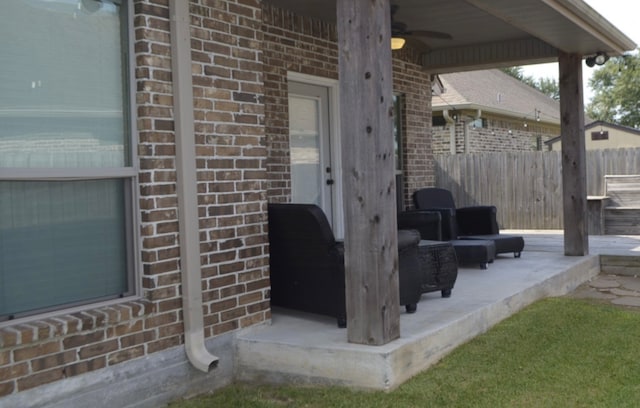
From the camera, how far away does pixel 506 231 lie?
1334cm

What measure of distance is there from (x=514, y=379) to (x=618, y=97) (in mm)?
38732

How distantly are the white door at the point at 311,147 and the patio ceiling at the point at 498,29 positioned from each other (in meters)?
0.83

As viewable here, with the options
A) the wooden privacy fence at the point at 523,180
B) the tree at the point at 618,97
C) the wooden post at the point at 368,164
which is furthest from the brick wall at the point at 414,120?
the tree at the point at 618,97

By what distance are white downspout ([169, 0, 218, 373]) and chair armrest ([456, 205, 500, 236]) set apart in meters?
5.12

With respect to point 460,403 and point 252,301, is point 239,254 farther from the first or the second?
point 460,403

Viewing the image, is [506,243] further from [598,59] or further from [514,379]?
[514,379]

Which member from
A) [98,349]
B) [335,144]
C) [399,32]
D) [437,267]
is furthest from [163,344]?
[399,32]

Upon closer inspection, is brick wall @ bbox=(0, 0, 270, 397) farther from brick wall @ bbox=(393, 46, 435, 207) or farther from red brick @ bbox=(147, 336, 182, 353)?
brick wall @ bbox=(393, 46, 435, 207)

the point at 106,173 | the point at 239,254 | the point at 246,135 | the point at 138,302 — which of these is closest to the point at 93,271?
the point at 138,302

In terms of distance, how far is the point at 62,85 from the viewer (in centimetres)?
344

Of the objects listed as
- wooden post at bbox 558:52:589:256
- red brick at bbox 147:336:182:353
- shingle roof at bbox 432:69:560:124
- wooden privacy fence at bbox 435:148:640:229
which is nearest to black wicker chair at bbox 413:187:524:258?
wooden post at bbox 558:52:589:256

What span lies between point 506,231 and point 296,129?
766cm

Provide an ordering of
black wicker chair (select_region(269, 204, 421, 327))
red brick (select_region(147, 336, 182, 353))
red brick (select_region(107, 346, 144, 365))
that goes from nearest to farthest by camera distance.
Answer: red brick (select_region(107, 346, 144, 365)), red brick (select_region(147, 336, 182, 353)), black wicker chair (select_region(269, 204, 421, 327))

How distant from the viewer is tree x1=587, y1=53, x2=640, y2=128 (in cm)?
3788
